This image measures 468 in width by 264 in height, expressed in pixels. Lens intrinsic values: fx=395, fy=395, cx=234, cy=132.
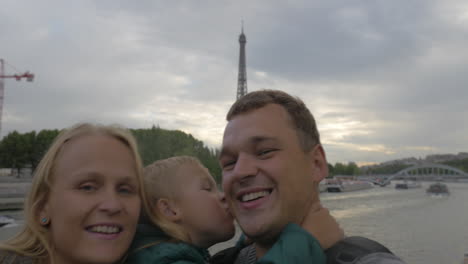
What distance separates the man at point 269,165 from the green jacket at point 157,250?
10.7 inches

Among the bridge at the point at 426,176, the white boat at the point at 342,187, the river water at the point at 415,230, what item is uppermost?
the bridge at the point at 426,176

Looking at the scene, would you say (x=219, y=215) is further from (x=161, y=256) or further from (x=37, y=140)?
(x=37, y=140)

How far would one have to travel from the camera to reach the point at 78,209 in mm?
1528

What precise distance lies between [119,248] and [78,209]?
0.23m

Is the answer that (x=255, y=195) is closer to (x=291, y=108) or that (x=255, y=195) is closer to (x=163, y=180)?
(x=291, y=108)

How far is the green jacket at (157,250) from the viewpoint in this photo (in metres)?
1.64

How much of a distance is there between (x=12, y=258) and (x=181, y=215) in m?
0.78

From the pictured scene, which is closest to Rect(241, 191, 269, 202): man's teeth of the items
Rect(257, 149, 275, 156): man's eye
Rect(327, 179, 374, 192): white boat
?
Rect(257, 149, 275, 156): man's eye

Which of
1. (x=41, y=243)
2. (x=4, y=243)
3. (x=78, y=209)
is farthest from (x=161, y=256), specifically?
(x=4, y=243)

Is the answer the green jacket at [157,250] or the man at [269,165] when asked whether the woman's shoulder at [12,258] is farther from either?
the man at [269,165]

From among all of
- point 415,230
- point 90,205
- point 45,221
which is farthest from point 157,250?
point 415,230

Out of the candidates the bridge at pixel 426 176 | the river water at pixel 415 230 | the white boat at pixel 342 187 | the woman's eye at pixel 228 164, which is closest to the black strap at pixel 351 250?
the woman's eye at pixel 228 164

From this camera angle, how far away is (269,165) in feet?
5.25

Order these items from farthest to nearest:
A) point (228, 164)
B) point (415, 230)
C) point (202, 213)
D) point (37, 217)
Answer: point (415, 230)
point (202, 213)
point (228, 164)
point (37, 217)
